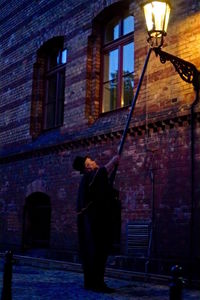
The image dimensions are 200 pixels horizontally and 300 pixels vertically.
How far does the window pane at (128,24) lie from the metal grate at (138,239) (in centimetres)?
407

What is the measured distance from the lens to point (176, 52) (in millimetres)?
8258

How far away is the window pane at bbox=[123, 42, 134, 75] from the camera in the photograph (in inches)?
379

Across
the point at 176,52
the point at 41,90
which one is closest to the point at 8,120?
the point at 41,90

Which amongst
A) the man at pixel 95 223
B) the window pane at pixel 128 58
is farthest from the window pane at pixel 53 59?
the man at pixel 95 223

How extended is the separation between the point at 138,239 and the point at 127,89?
309cm

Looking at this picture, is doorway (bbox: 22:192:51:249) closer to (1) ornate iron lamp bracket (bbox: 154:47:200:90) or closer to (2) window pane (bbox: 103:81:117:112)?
(2) window pane (bbox: 103:81:117:112)

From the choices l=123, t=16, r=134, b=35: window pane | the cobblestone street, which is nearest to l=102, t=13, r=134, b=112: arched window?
l=123, t=16, r=134, b=35: window pane

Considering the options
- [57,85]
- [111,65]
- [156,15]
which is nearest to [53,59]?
[57,85]

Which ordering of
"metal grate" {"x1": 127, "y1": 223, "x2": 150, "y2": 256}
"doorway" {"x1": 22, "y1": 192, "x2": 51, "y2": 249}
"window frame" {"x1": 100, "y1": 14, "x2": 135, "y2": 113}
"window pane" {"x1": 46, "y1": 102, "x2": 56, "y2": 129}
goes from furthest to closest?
"window pane" {"x1": 46, "y1": 102, "x2": 56, "y2": 129}, "doorway" {"x1": 22, "y1": 192, "x2": 51, "y2": 249}, "window frame" {"x1": 100, "y1": 14, "x2": 135, "y2": 113}, "metal grate" {"x1": 127, "y1": 223, "x2": 150, "y2": 256}

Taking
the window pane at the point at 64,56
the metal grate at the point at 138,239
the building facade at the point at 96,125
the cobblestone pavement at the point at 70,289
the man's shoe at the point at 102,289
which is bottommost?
the cobblestone pavement at the point at 70,289

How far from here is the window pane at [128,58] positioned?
31.6ft

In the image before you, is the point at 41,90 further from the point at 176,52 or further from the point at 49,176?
the point at 176,52

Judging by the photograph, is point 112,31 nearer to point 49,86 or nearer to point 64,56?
point 64,56

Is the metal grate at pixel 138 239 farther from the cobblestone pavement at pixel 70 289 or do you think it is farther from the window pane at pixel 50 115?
the window pane at pixel 50 115
